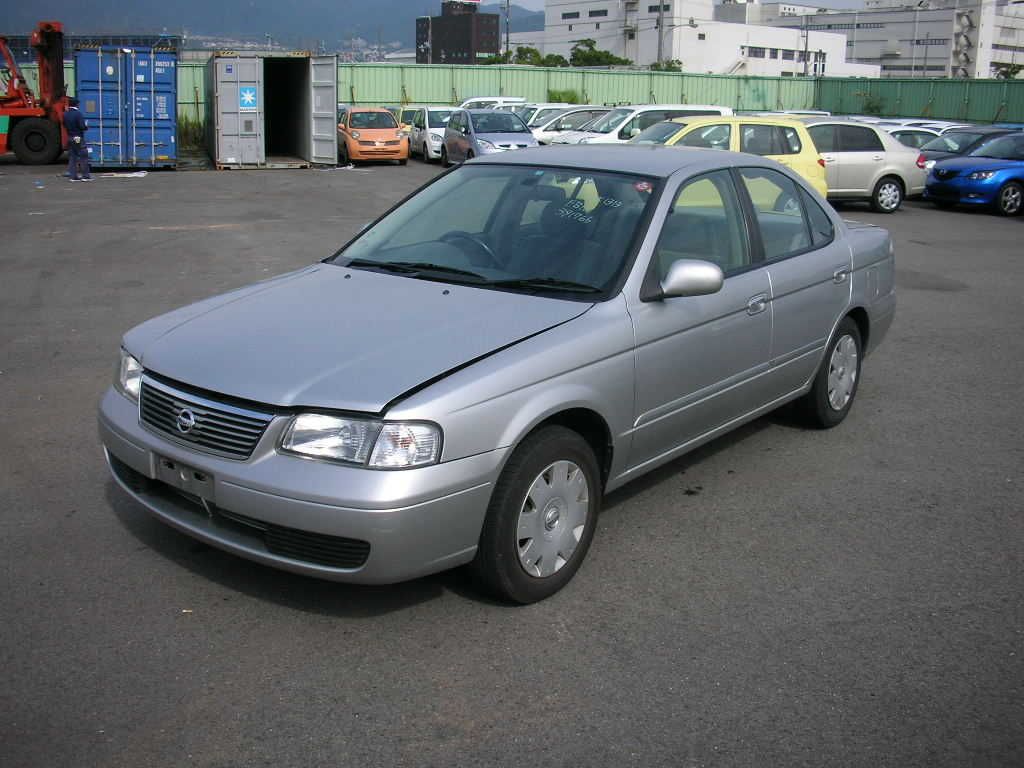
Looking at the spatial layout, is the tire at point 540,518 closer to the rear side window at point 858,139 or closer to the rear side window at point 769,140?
the rear side window at point 769,140

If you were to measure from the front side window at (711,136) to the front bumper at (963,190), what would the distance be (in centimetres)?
676

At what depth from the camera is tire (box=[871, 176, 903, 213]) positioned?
19141mm

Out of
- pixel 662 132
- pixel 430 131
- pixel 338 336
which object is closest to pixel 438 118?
pixel 430 131

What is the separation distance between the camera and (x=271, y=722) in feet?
10.6

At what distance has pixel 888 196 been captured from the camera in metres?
19.2

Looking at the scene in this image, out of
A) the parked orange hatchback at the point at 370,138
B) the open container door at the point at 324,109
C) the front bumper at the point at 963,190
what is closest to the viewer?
the front bumper at the point at 963,190

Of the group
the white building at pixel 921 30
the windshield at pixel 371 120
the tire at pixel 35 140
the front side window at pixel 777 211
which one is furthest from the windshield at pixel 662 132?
the white building at pixel 921 30

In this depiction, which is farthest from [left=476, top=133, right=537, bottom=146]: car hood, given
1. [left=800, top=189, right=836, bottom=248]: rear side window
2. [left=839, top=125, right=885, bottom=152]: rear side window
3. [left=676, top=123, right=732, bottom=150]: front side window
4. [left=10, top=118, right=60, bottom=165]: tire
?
[left=800, top=189, right=836, bottom=248]: rear side window

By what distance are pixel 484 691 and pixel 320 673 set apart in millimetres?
569

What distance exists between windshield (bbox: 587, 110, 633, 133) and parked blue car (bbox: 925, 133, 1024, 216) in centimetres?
632

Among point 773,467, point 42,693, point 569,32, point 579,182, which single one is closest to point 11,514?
point 42,693

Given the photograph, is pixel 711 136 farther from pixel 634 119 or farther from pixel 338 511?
pixel 338 511

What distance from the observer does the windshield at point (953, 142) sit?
71.0 feet

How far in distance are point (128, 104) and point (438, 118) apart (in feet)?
28.9
